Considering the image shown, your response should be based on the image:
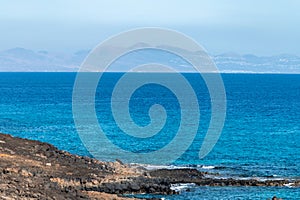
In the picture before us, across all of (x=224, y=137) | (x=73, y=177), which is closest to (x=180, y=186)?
(x=73, y=177)

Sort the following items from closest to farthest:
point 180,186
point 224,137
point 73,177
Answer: point 73,177 < point 180,186 < point 224,137

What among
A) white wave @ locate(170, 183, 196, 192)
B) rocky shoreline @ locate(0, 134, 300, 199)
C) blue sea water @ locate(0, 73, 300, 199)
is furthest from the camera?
blue sea water @ locate(0, 73, 300, 199)

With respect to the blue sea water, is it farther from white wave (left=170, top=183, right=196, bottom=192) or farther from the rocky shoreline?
the rocky shoreline

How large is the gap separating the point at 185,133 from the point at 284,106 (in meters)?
69.7

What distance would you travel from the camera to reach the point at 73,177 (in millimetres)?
50906

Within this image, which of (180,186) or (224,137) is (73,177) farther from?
(224,137)

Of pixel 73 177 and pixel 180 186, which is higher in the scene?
pixel 73 177

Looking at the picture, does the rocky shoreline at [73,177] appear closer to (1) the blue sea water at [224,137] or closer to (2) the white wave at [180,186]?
(2) the white wave at [180,186]

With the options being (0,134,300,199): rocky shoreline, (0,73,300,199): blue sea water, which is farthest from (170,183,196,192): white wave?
(0,73,300,199): blue sea water

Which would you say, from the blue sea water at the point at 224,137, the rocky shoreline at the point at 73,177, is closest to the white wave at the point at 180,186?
the rocky shoreline at the point at 73,177

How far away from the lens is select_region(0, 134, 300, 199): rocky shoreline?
43.1 meters

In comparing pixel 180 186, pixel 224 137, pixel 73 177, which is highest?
pixel 224 137

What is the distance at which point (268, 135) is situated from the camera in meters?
95.6

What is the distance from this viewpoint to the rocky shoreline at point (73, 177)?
43062mm
